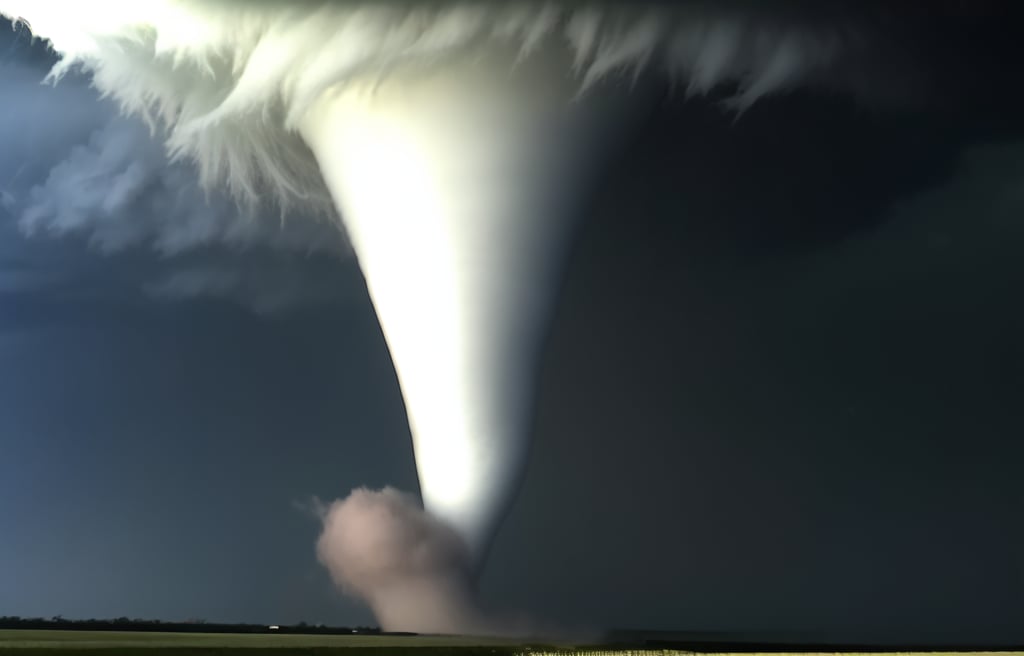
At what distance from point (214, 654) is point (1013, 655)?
175 feet

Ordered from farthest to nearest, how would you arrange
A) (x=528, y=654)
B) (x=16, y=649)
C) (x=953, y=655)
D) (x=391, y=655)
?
1. (x=953, y=655)
2. (x=391, y=655)
3. (x=528, y=654)
4. (x=16, y=649)

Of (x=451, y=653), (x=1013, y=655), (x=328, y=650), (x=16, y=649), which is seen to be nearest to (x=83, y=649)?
(x=16, y=649)

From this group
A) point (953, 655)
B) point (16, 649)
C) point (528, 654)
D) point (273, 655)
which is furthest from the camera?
point (953, 655)

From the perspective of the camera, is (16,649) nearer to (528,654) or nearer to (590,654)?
(528,654)

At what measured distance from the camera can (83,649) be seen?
4394 centimetres

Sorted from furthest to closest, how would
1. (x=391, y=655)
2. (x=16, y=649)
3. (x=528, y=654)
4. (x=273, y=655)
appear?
(x=391, y=655) < (x=528, y=654) < (x=273, y=655) < (x=16, y=649)

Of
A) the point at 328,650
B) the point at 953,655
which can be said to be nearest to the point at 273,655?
the point at 328,650

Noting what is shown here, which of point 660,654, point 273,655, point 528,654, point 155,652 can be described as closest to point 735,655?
point 660,654

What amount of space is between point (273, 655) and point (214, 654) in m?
→ 2.82

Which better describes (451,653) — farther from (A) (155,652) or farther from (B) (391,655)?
(A) (155,652)

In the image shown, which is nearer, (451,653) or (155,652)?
(155,652)

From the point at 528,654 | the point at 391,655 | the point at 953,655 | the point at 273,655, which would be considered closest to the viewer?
the point at 273,655

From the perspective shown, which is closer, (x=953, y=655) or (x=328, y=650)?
(x=328, y=650)

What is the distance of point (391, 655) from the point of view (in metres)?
52.4
